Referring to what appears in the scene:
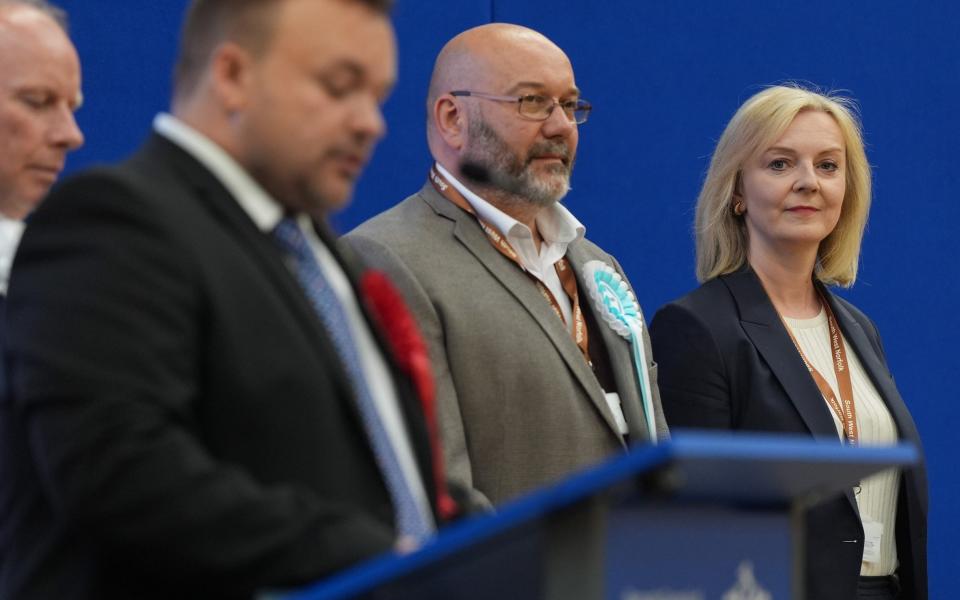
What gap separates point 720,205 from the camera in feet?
12.8

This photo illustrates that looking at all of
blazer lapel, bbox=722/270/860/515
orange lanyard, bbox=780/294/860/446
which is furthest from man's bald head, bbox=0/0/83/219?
orange lanyard, bbox=780/294/860/446

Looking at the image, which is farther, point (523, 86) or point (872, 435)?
point (872, 435)

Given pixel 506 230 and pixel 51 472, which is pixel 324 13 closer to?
pixel 51 472

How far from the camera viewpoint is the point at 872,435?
3.59m

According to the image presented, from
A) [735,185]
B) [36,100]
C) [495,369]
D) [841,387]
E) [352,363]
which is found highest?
[36,100]

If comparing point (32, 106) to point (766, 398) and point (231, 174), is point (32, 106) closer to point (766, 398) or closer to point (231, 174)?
point (231, 174)

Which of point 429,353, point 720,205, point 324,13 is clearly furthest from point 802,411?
point 324,13

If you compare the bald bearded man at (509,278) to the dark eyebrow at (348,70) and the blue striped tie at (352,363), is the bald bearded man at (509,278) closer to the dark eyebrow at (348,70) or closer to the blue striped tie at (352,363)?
the blue striped tie at (352,363)

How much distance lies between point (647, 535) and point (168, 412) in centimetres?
48

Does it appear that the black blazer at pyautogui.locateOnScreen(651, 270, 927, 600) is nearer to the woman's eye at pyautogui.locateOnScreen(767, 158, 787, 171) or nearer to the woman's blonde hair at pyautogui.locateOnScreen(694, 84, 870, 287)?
the woman's blonde hair at pyautogui.locateOnScreen(694, 84, 870, 287)

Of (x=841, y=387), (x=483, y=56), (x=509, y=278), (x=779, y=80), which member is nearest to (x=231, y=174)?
(x=509, y=278)

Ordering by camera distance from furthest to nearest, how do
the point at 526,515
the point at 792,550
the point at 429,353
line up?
the point at 429,353, the point at 792,550, the point at 526,515

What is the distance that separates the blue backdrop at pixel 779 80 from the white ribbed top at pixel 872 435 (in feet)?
3.91

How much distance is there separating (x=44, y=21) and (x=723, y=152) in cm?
188
